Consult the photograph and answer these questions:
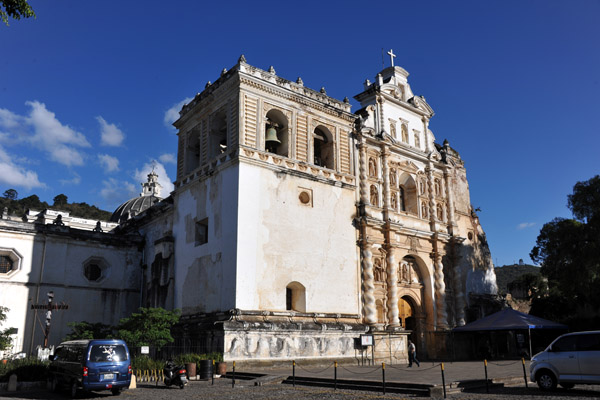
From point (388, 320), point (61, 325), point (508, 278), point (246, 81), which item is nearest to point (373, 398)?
point (388, 320)

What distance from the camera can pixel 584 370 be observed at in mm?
12219

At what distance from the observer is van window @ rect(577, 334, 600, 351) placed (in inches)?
482

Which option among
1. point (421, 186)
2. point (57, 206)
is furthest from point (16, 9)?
point (57, 206)

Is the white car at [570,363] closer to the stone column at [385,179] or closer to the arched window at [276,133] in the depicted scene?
the stone column at [385,179]

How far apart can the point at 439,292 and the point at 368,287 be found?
5.96 meters

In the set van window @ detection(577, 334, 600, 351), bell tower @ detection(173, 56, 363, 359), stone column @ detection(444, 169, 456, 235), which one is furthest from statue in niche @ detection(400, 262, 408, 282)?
van window @ detection(577, 334, 600, 351)

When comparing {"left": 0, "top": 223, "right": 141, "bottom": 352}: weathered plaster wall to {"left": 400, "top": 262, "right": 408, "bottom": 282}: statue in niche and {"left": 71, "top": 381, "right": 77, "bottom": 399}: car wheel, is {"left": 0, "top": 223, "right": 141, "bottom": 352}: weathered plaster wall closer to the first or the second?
{"left": 71, "top": 381, "right": 77, "bottom": 399}: car wheel

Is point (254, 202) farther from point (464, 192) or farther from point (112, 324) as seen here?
point (464, 192)

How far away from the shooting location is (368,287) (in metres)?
24.7

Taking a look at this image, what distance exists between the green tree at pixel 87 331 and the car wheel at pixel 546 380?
59.3 feet

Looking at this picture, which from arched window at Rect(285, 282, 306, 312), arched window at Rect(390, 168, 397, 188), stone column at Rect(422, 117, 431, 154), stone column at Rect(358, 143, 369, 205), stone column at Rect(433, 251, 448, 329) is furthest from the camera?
stone column at Rect(422, 117, 431, 154)

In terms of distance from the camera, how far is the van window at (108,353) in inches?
526

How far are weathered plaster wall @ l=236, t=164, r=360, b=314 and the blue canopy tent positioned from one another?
694cm

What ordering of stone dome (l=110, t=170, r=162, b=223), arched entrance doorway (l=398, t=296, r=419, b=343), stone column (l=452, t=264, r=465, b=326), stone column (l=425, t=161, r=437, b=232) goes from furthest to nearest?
stone dome (l=110, t=170, r=162, b=223), stone column (l=425, t=161, r=437, b=232), stone column (l=452, t=264, r=465, b=326), arched entrance doorway (l=398, t=296, r=419, b=343)
